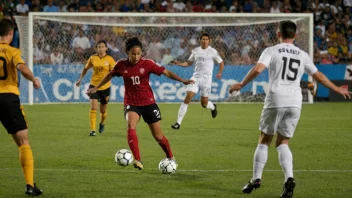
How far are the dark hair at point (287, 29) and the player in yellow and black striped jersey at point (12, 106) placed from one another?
2.88 meters

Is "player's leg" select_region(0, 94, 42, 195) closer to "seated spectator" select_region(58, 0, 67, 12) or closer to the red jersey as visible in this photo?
the red jersey

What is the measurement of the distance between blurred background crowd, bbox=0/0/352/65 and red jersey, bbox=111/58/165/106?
15.0 metres

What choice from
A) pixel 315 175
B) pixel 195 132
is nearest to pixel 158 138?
pixel 315 175

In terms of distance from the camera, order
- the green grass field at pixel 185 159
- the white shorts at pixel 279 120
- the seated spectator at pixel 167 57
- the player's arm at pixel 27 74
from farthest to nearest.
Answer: the seated spectator at pixel 167 57
the green grass field at pixel 185 159
the white shorts at pixel 279 120
the player's arm at pixel 27 74

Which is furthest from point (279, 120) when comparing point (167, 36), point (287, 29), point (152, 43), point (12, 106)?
point (167, 36)

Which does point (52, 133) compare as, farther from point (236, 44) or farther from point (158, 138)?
point (236, 44)

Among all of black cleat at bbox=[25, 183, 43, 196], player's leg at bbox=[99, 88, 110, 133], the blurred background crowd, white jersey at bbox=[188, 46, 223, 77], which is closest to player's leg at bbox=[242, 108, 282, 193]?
black cleat at bbox=[25, 183, 43, 196]

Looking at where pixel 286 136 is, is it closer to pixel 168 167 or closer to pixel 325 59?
pixel 168 167

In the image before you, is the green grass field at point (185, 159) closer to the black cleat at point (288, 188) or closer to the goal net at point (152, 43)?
the black cleat at point (288, 188)

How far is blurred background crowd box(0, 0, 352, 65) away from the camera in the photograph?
84.3ft

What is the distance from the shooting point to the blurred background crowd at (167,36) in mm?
25703

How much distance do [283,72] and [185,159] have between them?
389 centimetres

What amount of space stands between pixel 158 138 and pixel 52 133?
6249mm

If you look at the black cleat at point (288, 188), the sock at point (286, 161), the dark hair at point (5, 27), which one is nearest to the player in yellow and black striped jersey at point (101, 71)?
the dark hair at point (5, 27)
